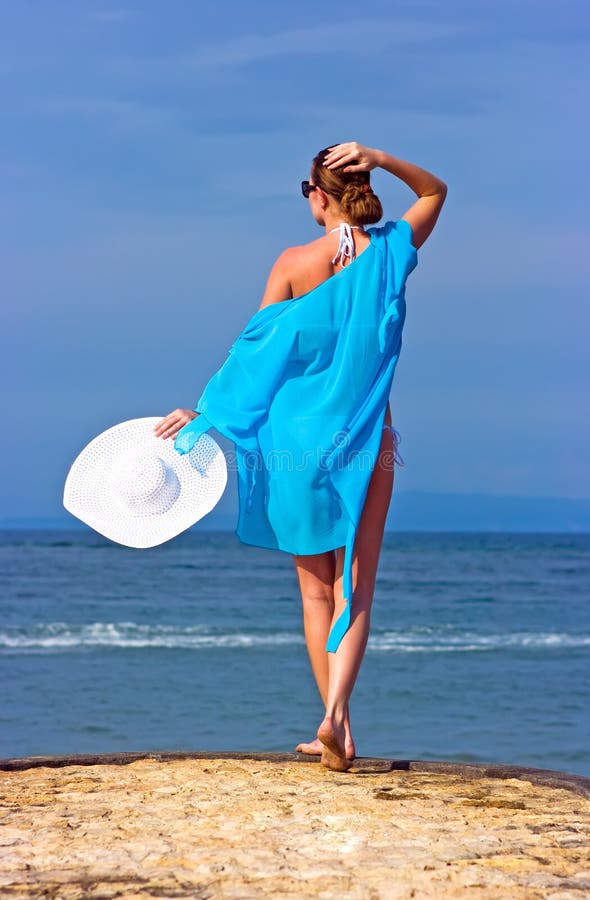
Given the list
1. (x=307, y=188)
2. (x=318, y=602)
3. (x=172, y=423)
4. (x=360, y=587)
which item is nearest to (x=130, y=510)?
(x=172, y=423)

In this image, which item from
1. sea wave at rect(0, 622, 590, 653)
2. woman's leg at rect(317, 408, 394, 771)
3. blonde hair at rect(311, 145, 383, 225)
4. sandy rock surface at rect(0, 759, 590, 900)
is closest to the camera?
sandy rock surface at rect(0, 759, 590, 900)

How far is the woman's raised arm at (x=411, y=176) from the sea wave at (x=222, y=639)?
38.2ft

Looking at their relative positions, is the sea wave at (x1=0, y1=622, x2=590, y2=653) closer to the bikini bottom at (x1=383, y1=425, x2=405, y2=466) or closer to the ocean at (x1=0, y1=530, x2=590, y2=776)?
the ocean at (x1=0, y1=530, x2=590, y2=776)

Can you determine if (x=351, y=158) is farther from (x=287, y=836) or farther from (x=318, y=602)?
(x=287, y=836)

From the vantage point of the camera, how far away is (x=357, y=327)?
3912 millimetres

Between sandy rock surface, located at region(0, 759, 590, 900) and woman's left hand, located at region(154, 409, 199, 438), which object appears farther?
woman's left hand, located at region(154, 409, 199, 438)

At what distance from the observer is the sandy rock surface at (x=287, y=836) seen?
245 cm

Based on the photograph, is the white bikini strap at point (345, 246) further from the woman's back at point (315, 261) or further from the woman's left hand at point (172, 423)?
the woman's left hand at point (172, 423)

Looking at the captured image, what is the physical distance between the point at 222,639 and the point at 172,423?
12986 millimetres

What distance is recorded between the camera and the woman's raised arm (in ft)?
12.8

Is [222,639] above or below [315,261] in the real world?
below

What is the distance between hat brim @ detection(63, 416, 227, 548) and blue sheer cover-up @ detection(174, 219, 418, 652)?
0.28 ft

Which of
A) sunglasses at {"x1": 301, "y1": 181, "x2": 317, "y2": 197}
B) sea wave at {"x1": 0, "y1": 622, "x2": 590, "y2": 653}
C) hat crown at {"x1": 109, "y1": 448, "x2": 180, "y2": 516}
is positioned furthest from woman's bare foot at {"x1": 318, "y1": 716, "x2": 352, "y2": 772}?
sea wave at {"x1": 0, "y1": 622, "x2": 590, "y2": 653}

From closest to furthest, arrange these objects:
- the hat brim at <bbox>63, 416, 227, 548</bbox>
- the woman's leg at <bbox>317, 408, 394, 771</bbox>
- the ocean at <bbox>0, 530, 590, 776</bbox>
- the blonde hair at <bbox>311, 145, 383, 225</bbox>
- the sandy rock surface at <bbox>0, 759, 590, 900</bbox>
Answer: the sandy rock surface at <bbox>0, 759, 590, 900</bbox> → the woman's leg at <bbox>317, 408, 394, 771</bbox> → the blonde hair at <bbox>311, 145, 383, 225</bbox> → the hat brim at <bbox>63, 416, 227, 548</bbox> → the ocean at <bbox>0, 530, 590, 776</bbox>
